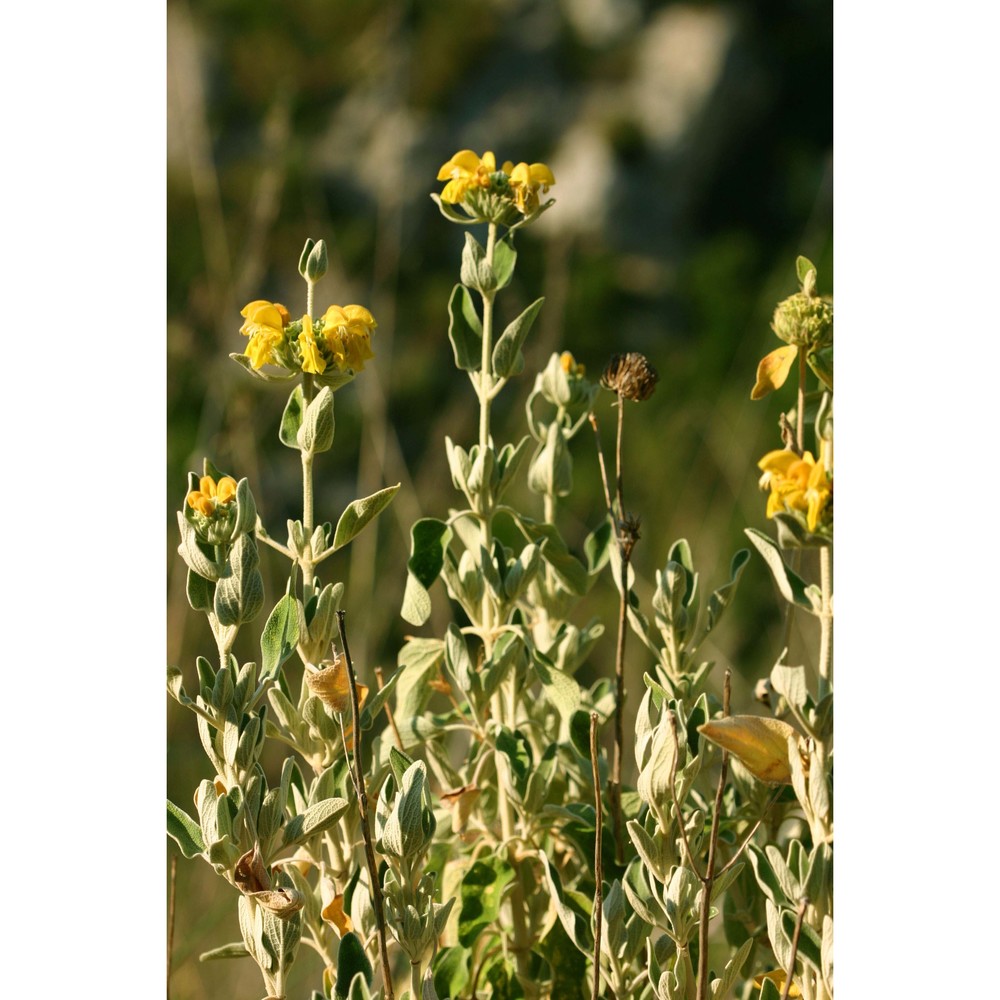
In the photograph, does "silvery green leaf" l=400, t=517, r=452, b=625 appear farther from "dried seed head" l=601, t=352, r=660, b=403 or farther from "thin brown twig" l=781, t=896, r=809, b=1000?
"thin brown twig" l=781, t=896, r=809, b=1000

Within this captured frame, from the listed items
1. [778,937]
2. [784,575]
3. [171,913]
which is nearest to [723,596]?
[784,575]

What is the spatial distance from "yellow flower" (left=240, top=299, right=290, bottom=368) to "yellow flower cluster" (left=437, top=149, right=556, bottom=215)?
4.1 inches

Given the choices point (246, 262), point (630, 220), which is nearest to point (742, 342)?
point (630, 220)

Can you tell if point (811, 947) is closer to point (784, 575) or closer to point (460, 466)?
point (784, 575)

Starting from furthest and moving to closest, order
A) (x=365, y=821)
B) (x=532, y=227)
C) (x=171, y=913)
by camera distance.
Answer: (x=532, y=227) < (x=171, y=913) < (x=365, y=821)

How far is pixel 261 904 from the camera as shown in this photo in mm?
452

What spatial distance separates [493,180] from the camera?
0.55 meters

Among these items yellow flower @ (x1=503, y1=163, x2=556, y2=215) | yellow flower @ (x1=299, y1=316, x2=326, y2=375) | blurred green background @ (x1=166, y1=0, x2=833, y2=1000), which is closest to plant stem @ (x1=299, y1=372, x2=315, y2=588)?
yellow flower @ (x1=299, y1=316, x2=326, y2=375)

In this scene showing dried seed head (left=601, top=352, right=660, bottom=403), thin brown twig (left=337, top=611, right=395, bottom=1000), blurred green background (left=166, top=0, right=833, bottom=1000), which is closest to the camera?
thin brown twig (left=337, top=611, right=395, bottom=1000)

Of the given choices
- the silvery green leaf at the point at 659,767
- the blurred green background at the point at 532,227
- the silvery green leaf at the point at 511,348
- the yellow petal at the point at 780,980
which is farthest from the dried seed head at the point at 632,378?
the blurred green background at the point at 532,227

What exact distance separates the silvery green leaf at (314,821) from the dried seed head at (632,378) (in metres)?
0.21

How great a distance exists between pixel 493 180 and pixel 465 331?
2.8 inches

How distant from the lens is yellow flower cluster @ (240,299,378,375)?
49cm
